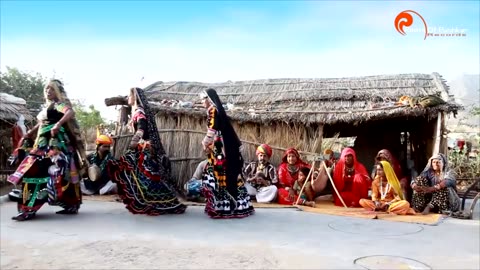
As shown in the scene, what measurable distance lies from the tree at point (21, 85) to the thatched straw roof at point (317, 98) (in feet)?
31.8

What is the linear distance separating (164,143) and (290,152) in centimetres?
282

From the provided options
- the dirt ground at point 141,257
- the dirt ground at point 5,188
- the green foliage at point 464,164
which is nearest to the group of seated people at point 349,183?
the dirt ground at point 141,257

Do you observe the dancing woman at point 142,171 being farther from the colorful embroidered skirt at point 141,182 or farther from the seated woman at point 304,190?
the seated woman at point 304,190

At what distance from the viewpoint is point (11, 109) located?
419 inches

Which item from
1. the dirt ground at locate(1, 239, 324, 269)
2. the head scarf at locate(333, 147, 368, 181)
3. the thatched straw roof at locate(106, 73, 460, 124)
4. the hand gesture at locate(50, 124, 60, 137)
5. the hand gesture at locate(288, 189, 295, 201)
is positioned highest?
the thatched straw roof at locate(106, 73, 460, 124)

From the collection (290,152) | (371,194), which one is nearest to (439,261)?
(371,194)

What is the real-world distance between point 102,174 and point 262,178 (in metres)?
3.21

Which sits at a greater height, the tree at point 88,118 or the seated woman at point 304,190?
the tree at point 88,118

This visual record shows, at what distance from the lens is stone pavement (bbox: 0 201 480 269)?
410 cm

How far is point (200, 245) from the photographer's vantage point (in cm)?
471

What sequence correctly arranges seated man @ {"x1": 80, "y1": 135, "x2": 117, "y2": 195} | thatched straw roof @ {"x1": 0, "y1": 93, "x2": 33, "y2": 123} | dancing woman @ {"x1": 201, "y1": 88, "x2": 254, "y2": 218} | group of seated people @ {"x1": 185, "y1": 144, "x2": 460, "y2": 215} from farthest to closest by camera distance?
1. thatched straw roof @ {"x1": 0, "y1": 93, "x2": 33, "y2": 123}
2. seated man @ {"x1": 80, "y1": 135, "x2": 117, "y2": 195}
3. group of seated people @ {"x1": 185, "y1": 144, "x2": 460, "y2": 215}
4. dancing woman @ {"x1": 201, "y1": 88, "x2": 254, "y2": 218}

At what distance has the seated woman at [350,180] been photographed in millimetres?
7973

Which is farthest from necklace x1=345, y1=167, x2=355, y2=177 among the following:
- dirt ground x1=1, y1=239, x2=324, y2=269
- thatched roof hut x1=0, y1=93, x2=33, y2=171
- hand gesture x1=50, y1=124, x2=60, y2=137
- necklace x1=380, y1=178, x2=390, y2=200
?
thatched roof hut x1=0, y1=93, x2=33, y2=171

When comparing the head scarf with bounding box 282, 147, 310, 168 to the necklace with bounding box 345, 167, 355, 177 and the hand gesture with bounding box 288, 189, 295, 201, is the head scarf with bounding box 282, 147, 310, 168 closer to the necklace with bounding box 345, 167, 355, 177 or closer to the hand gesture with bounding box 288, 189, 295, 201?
the hand gesture with bounding box 288, 189, 295, 201
